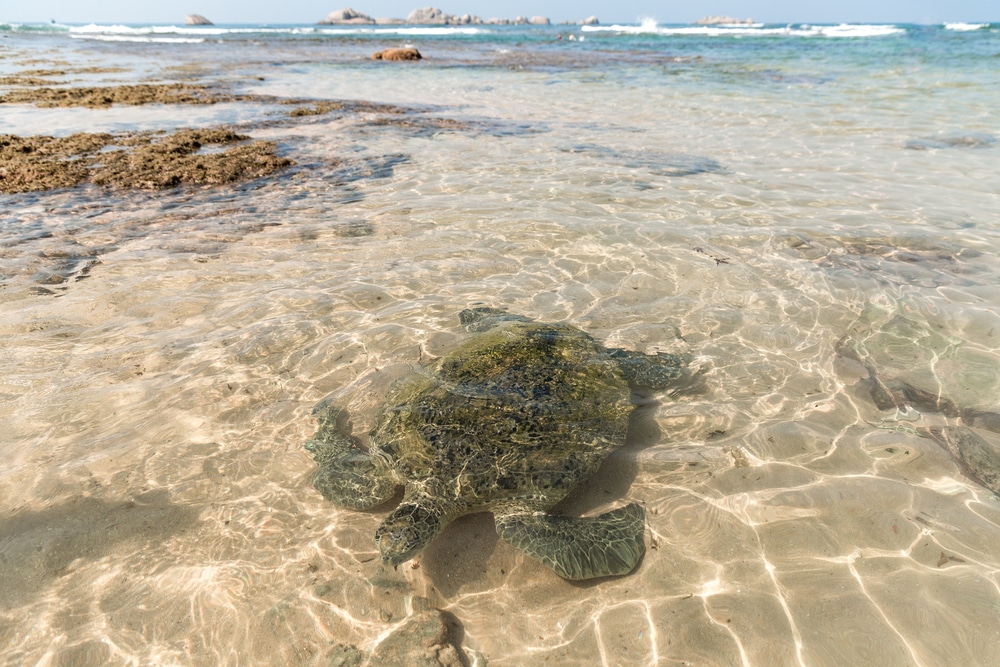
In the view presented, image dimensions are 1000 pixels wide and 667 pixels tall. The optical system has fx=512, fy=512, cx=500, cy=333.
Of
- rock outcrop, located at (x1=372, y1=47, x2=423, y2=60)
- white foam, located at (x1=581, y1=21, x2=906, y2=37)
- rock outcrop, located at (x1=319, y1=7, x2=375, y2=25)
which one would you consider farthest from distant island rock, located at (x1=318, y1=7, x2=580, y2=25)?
rock outcrop, located at (x1=372, y1=47, x2=423, y2=60)

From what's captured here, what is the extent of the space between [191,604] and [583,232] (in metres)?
6.42

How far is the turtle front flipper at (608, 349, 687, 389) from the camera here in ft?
15.1

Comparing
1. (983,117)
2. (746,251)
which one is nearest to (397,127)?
(746,251)

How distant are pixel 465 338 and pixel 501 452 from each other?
193 centimetres

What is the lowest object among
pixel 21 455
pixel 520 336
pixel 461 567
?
pixel 461 567

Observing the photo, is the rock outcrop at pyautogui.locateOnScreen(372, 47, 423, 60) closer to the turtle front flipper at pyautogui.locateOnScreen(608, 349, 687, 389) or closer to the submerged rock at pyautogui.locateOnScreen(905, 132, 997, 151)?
the submerged rock at pyautogui.locateOnScreen(905, 132, 997, 151)

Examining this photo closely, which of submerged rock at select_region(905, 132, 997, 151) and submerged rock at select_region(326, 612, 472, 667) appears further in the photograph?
submerged rock at select_region(905, 132, 997, 151)

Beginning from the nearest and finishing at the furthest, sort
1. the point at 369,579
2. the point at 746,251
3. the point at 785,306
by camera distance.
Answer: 1. the point at 369,579
2. the point at 785,306
3. the point at 746,251

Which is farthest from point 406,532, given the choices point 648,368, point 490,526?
point 648,368

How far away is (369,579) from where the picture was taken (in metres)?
3.21

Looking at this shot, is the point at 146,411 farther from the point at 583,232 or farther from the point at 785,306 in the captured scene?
the point at 785,306

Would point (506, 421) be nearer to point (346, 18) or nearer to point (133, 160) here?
point (133, 160)

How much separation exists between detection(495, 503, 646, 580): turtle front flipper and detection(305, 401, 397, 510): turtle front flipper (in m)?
0.84

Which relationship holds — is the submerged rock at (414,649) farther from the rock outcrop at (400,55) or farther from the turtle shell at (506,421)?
the rock outcrop at (400,55)
